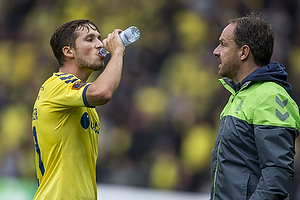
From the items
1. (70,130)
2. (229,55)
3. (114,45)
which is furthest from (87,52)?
(229,55)

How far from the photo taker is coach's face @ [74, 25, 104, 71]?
2.86 metres

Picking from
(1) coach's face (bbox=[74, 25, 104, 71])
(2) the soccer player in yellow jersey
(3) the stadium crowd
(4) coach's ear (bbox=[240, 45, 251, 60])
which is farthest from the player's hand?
(3) the stadium crowd

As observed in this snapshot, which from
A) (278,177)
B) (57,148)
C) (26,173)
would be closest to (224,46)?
(278,177)

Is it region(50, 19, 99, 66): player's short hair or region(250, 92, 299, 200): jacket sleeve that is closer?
region(250, 92, 299, 200): jacket sleeve

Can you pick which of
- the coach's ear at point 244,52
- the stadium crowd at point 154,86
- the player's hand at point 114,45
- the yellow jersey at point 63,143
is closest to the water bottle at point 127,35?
the player's hand at point 114,45

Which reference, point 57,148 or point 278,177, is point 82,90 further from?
point 278,177

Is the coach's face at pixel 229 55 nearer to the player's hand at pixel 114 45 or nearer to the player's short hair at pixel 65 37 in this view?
the player's hand at pixel 114 45

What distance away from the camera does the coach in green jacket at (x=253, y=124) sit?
210 cm

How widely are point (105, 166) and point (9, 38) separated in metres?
2.95

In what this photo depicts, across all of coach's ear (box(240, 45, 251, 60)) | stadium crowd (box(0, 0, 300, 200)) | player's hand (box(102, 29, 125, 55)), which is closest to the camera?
coach's ear (box(240, 45, 251, 60))

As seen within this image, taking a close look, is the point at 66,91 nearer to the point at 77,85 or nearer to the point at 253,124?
the point at 77,85

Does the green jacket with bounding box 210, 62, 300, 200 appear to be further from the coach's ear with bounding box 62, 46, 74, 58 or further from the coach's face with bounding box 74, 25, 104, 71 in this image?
the coach's ear with bounding box 62, 46, 74, 58

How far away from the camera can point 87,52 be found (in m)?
2.88

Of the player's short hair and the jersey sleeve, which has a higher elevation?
the player's short hair
